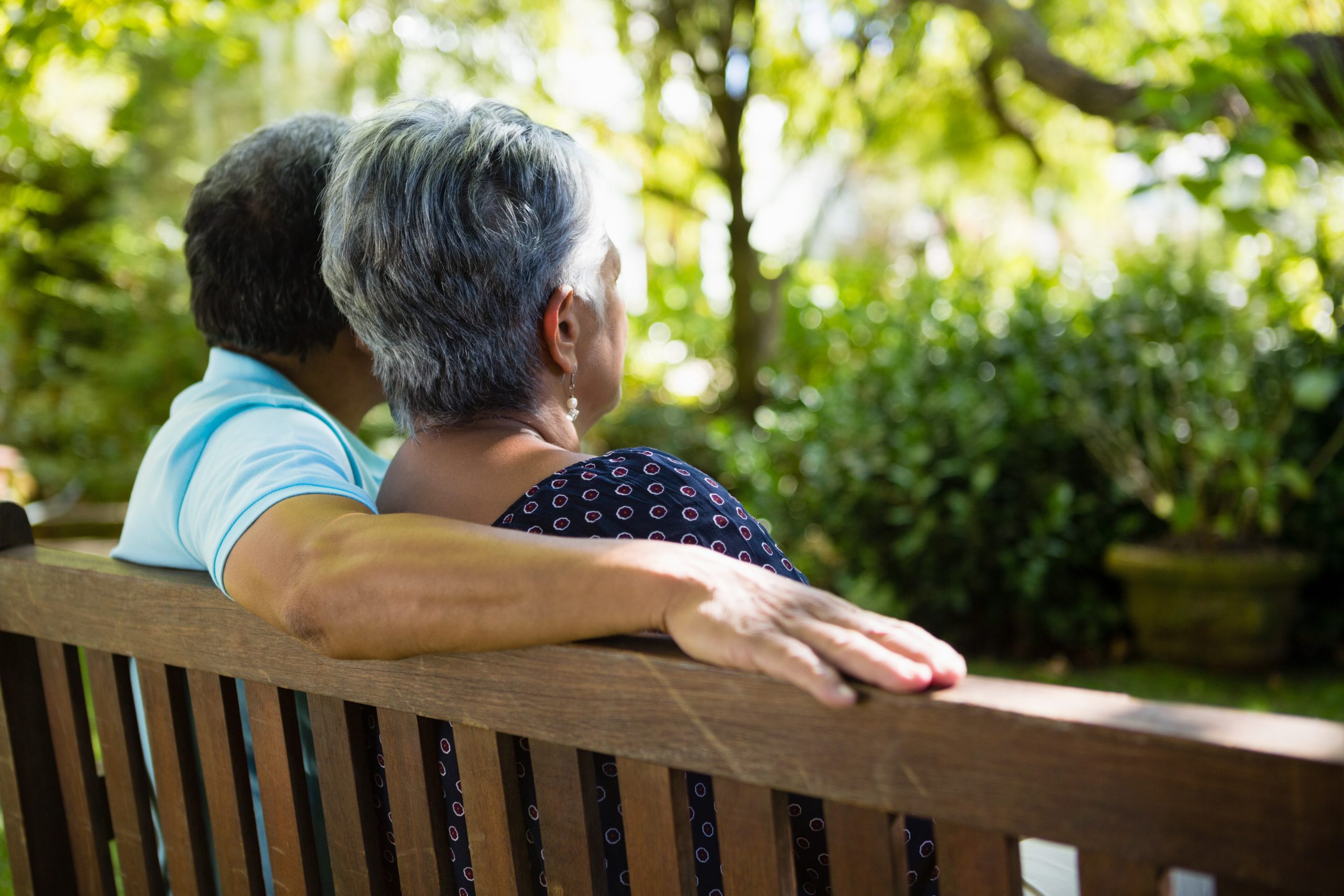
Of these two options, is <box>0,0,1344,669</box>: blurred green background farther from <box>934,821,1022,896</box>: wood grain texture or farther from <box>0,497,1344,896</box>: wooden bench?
<box>934,821,1022,896</box>: wood grain texture

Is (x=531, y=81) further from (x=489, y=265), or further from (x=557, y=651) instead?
(x=557, y=651)

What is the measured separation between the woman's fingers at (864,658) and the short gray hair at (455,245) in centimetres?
63

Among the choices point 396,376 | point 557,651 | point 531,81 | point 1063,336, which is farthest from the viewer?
point 531,81

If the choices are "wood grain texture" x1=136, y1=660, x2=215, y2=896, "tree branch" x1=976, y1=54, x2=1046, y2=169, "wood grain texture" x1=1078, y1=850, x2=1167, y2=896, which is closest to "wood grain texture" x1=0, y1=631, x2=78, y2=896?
"wood grain texture" x1=136, y1=660, x2=215, y2=896

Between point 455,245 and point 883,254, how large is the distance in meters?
8.81

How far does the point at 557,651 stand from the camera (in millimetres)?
1015

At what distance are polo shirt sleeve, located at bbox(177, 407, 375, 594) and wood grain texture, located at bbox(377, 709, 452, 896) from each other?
0.27m

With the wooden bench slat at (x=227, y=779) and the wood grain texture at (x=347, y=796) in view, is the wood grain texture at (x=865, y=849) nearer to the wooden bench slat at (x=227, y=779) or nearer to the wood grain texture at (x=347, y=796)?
the wood grain texture at (x=347, y=796)

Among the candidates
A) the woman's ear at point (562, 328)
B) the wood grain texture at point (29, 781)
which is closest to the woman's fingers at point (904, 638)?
the woman's ear at point (562, 328)

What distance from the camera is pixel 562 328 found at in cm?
143

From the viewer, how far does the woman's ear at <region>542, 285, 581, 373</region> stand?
140cm

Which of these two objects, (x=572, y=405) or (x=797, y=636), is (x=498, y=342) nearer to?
(x=572, y=405)

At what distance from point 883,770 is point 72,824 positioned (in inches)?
55.2

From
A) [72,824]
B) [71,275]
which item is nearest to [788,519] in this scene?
[72,824]
